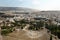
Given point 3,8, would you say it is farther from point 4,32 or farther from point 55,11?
point 4,32

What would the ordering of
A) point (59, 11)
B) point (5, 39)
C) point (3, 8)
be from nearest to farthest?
point (5, 39) < point (59, 11) < point (3, 8)

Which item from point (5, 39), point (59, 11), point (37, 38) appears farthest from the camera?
point (59, 11)

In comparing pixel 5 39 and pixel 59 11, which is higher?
pixel 5 39

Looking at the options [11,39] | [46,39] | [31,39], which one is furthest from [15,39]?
[46,39]

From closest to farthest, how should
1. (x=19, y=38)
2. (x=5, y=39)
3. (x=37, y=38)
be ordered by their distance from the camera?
(x=5, y=39) < (x=19, y=38) < (x=37, y=38)

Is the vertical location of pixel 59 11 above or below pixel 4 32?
below

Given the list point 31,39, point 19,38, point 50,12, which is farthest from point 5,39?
point 50,12

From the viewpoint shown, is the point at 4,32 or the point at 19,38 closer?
the point at 19,38

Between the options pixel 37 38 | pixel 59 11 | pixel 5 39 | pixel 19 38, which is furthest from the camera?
pixel 59 11

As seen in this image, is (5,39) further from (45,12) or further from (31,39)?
(45,12)
